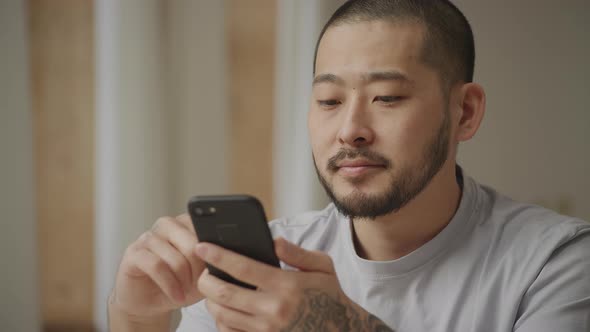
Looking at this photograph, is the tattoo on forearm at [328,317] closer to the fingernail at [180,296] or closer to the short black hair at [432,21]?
the fingernail at [180,296]

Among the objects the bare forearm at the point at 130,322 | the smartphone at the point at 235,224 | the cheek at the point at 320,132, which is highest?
the cheek at the point at 320,132

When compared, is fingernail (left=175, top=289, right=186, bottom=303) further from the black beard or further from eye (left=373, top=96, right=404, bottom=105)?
eye (left=373, top=96, right=404, bottom=105)

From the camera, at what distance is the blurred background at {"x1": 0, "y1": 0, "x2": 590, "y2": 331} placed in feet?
5.29

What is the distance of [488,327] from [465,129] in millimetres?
409

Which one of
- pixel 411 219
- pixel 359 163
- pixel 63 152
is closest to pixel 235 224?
pixel 359 163

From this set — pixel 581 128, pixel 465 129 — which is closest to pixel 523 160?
pixel 581 128

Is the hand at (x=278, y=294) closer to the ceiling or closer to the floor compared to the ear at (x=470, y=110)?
closer to the floor

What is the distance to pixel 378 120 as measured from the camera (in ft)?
3.29

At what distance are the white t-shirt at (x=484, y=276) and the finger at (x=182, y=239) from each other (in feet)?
1.11

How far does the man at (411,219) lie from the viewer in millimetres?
930

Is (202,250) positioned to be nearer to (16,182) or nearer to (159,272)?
(159,272)

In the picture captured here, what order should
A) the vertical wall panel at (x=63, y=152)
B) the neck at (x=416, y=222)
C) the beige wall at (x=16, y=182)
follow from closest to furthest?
the neck at (x=416, y=222)
the beige wall at (x=16, y=182)
the vertical wall panel at (x=63, y=152)

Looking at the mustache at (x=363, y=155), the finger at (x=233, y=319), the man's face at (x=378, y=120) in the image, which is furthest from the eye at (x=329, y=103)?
→ the finger at (x=233, y=319)

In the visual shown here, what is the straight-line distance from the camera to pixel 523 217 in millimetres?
1086
